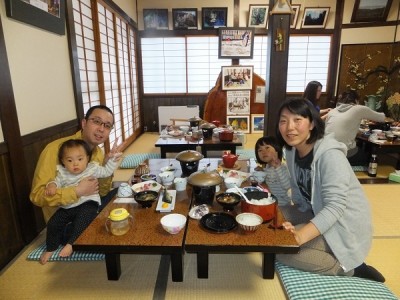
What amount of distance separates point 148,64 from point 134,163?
155 inches

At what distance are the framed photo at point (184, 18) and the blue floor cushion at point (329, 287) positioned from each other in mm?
6602

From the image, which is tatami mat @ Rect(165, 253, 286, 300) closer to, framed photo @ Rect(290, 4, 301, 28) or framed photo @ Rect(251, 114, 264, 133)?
framed photo @ Rect(251, 114, 264, 133)

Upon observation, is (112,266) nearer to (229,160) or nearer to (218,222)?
(218,222)

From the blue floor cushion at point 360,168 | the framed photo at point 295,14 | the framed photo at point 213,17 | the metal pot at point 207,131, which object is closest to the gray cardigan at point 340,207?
the metal pot at point 207,131

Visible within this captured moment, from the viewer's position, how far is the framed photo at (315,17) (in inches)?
270

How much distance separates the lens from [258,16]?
6.88 metres

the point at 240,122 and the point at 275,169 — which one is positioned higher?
the point at 275,169

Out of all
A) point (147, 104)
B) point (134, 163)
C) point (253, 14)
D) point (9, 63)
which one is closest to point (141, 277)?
point (9, 63)

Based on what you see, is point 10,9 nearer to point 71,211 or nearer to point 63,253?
point 71,211

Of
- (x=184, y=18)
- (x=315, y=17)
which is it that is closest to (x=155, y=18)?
(x=184, y=18)

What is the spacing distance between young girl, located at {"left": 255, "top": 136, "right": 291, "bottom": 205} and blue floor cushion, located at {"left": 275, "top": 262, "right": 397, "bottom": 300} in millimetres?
668

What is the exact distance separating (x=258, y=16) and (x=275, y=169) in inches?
233

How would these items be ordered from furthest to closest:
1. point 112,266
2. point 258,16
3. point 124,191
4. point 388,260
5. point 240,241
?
point 258,16 < point 388,260 < point 124,191 < point 112,266 < point 240,241

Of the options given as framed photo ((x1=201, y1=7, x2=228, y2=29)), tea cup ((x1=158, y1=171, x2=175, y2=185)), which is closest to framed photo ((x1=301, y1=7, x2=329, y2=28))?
framed photo ((x1=201, y1=7, x2=228, y2=29))
